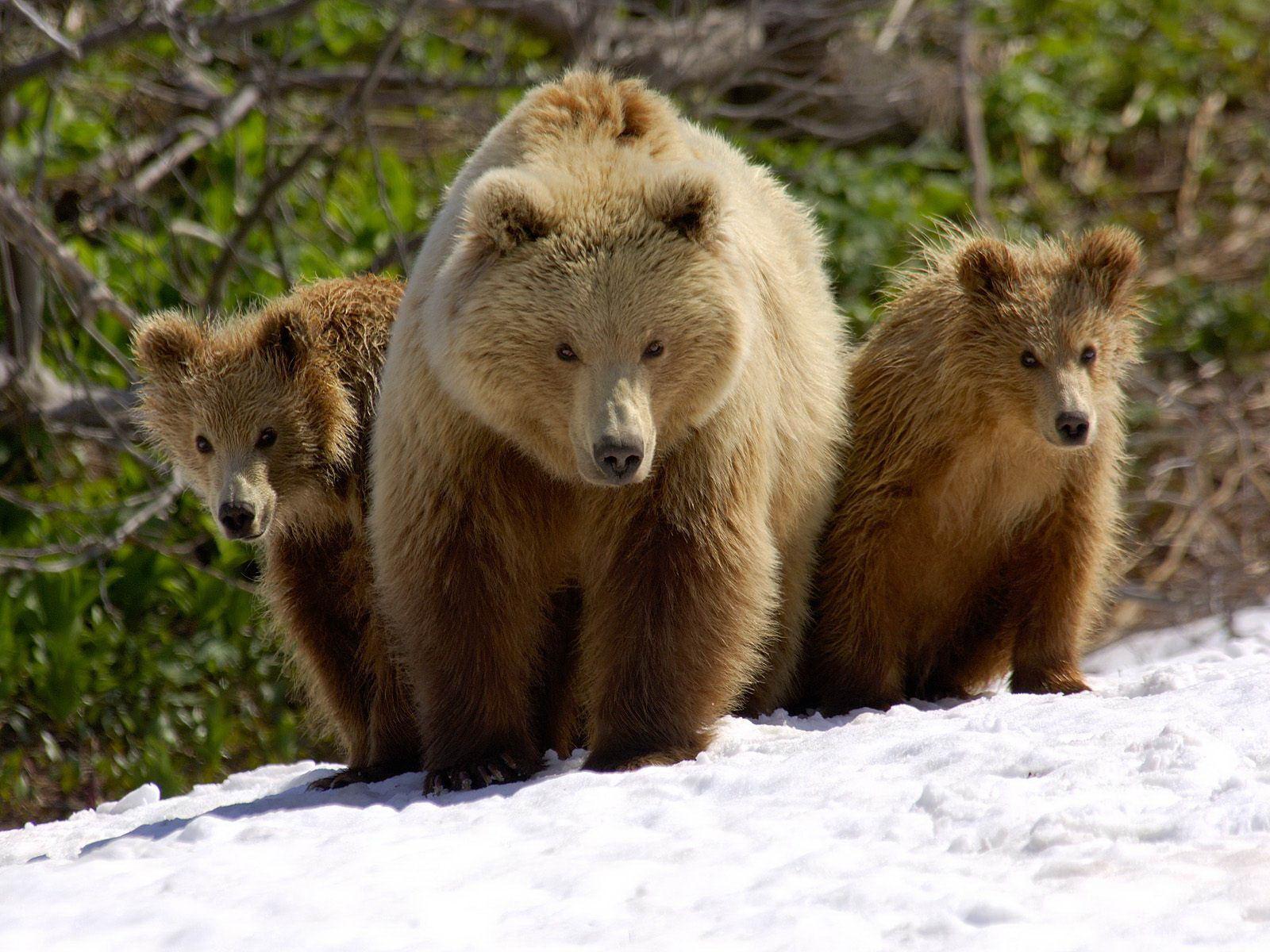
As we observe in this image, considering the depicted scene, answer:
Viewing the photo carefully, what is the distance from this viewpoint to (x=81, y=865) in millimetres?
3459

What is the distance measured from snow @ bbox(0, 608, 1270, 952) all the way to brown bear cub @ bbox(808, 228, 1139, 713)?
0.77m

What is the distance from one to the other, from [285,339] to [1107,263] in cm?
264

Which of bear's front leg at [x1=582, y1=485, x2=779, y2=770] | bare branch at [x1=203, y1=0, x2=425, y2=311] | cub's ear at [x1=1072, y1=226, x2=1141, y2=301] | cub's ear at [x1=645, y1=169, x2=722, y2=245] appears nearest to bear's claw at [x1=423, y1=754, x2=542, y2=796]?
bear's front leg at [x1=582, y1=485, x2=779, y2=770]

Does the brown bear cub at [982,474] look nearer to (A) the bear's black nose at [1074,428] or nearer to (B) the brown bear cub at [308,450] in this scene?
(A) the bear's black nose at [1074,428]

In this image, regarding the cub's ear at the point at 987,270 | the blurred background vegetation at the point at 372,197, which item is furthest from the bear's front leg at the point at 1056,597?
the blurred background vegetation at the point at 372,197

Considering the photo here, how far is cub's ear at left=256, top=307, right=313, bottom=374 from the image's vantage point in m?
4.62

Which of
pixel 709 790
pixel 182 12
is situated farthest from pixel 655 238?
pixel 182 12

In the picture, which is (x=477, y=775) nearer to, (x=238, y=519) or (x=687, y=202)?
(x=238, y=519)

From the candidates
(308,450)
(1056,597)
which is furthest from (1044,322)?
(308,450)

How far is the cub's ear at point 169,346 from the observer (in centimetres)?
467

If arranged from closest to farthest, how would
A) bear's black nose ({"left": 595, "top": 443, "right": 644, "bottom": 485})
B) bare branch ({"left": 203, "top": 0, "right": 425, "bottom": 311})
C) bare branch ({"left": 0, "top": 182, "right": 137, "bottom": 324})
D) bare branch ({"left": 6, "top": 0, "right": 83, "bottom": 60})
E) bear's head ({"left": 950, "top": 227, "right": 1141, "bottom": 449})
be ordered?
bear's black nose ({"left": 595, "top": 443, "right": 644, "bottom": 485}) → bear's head ({"left": 950, "top": 227, "right": 1141, "bottom": 449}) → bare branch ({"left": 6, "top": 0, "right": 83, "bottom": 60}) → bare branch ({"left": 0, "top": 182, "right": 137, "bottom": 324}) → bare branch ({"left": 203, "top": 0, "right": 425, "bottom": 311})

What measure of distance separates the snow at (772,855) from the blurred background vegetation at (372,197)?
3464 mm

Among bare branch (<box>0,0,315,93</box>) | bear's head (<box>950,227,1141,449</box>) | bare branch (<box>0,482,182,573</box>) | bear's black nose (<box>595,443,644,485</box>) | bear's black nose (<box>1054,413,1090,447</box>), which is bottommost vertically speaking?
bare branch (<box>0,482,182,573</box>)

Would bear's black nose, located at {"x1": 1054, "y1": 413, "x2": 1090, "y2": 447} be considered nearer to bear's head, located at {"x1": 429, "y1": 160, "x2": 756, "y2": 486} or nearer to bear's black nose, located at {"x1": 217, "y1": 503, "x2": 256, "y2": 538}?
bear's head, located at {"x1": 429, "y1": 160, "x2": 756, "y2": 486}
